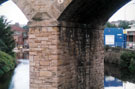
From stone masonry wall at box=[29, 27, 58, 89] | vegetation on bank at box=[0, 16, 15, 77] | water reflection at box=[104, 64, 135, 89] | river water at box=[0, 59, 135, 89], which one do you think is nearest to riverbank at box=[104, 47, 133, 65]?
water reflection at box=[104, 64, 135, 89]

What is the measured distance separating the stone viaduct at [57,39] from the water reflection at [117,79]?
29.5ft

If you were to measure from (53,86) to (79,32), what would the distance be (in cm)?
179

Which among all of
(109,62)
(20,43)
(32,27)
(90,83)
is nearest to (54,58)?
(32,27)

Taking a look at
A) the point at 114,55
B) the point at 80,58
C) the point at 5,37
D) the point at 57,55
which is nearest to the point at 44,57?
the point at 57,55

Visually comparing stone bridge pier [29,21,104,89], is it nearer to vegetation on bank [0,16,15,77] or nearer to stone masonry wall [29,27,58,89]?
stone masonry wall [29,27,58,89]

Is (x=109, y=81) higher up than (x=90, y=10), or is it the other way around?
(x=90, y=10)

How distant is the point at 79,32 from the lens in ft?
20.8

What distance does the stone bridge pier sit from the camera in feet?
17.7

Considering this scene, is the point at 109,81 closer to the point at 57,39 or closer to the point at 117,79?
the point at 117,79

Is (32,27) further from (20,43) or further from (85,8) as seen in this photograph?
(20,43)

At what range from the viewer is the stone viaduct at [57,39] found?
537cm

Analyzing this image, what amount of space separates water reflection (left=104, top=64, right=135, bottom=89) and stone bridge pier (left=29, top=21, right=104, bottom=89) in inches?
349

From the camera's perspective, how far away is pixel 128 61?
18250 millimetres

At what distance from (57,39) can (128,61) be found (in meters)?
14.0
